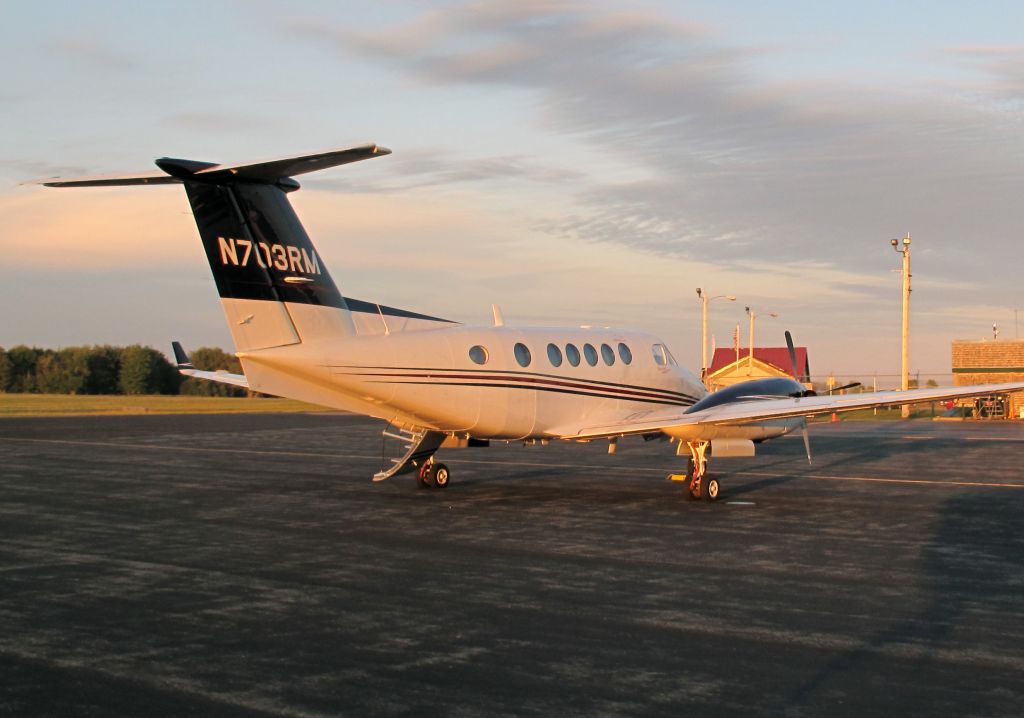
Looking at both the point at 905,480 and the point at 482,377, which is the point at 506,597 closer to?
the point at 482,377

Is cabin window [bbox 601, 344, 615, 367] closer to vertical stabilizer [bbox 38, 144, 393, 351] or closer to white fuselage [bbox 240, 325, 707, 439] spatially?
white fuselage [bbox 240, 325, 707, 439]

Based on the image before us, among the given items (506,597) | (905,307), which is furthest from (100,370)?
(506,597)

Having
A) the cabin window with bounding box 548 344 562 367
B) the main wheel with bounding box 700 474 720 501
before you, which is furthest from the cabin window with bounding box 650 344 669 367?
the main wheel with bounding box 700 474 720 501

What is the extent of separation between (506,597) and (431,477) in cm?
1013

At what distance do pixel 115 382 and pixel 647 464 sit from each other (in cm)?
7868

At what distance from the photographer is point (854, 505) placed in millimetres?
18547

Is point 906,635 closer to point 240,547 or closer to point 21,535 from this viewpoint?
point 240,547

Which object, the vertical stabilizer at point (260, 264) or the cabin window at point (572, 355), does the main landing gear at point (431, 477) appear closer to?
the cabin window at point (572, 355)

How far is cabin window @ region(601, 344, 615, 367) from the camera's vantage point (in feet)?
68.9

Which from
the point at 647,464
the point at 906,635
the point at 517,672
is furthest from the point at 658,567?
the point at 647,464

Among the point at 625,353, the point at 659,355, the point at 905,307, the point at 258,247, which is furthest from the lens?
the point at 905,307

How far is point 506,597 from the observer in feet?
34.1

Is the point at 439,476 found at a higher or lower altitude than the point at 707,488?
higher

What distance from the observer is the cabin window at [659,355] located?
73.4ft
